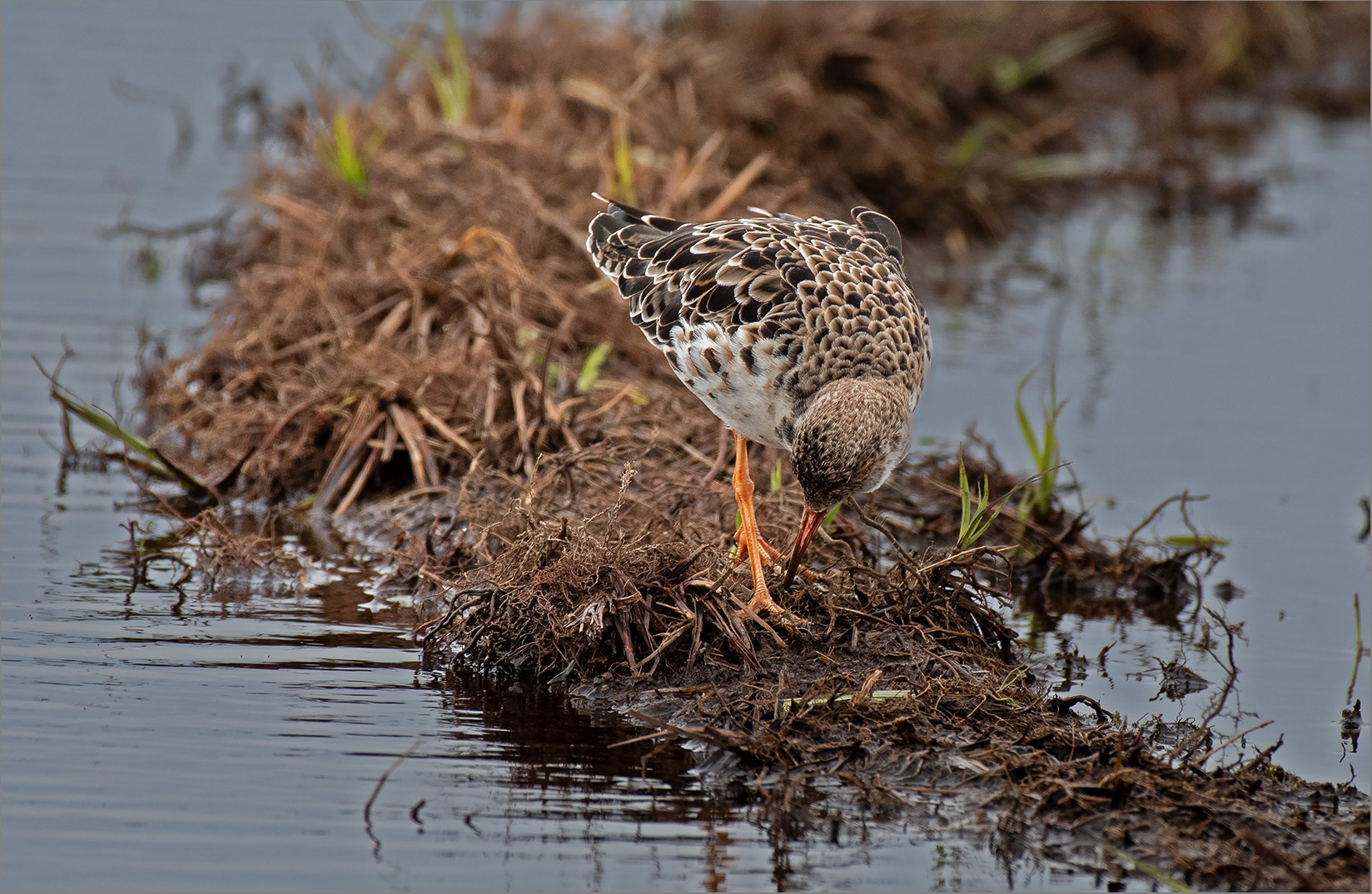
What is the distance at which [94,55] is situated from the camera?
17.1 meters

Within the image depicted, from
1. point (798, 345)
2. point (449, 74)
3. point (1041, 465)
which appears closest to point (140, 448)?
point (798, 345)

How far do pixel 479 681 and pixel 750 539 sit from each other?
1342mm

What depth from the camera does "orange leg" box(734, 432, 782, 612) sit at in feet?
22.4

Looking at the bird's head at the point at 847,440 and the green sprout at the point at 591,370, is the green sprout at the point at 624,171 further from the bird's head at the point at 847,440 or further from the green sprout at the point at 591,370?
the bird's head at the point at 847,440

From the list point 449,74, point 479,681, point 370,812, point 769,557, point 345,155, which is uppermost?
point 449,74

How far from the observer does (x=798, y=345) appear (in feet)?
21.6

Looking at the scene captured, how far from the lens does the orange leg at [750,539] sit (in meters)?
6.84

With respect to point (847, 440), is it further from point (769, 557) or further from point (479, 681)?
→ point (479, 681)

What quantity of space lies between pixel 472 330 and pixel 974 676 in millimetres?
4347

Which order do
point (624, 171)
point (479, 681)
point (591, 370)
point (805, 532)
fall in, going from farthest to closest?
point (624, 171), point (591, 370), point (479, 681), point (805, 532)

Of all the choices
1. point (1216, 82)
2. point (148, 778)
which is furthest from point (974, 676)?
point (1216, 82)

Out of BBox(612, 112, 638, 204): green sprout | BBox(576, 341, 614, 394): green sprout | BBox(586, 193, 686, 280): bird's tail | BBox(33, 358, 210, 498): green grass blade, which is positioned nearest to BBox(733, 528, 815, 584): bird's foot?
BBox(586, 193, 686, 280): bird's tail

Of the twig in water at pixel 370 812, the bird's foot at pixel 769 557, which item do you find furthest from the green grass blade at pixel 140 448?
the twig in water at pixel 370 812

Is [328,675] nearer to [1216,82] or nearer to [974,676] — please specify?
[974,676]
